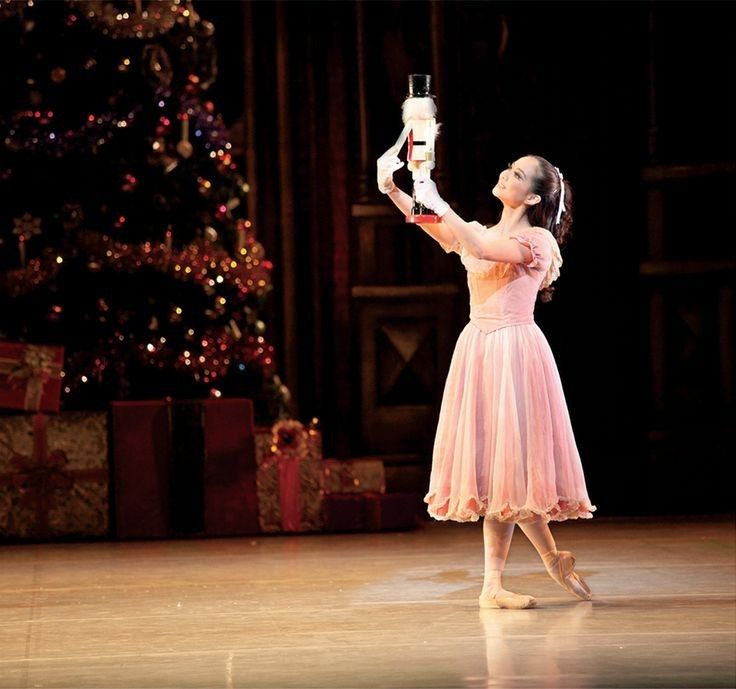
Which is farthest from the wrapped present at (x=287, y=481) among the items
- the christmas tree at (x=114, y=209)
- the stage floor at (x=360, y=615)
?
the christmas tree at (x=114, y=209)

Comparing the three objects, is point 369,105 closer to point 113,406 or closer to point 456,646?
point 113,406

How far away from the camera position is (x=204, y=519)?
21.2 feet

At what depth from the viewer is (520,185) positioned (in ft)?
14.5

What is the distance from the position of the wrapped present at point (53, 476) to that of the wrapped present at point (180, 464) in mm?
112

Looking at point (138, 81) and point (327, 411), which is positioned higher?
point (138, 81)

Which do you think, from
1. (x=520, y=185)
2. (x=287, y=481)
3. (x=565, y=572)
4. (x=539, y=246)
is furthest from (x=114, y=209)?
(x=565, y=572)

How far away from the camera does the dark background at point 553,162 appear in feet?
25.1

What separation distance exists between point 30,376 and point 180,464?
29.7 inches

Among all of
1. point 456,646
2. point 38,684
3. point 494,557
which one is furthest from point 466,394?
point 38,684

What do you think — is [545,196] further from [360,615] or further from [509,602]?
[360,615]

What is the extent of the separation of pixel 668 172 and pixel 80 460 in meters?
3.37

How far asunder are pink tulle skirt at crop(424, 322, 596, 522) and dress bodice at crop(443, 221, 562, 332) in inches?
1.3

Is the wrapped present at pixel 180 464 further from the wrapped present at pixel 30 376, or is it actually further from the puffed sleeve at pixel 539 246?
the puffed sleeve at pixel 539 246

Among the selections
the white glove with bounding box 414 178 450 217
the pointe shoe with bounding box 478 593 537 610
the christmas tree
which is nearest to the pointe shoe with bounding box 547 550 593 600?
the pointe shoe with bounding box 478 593 537 610
